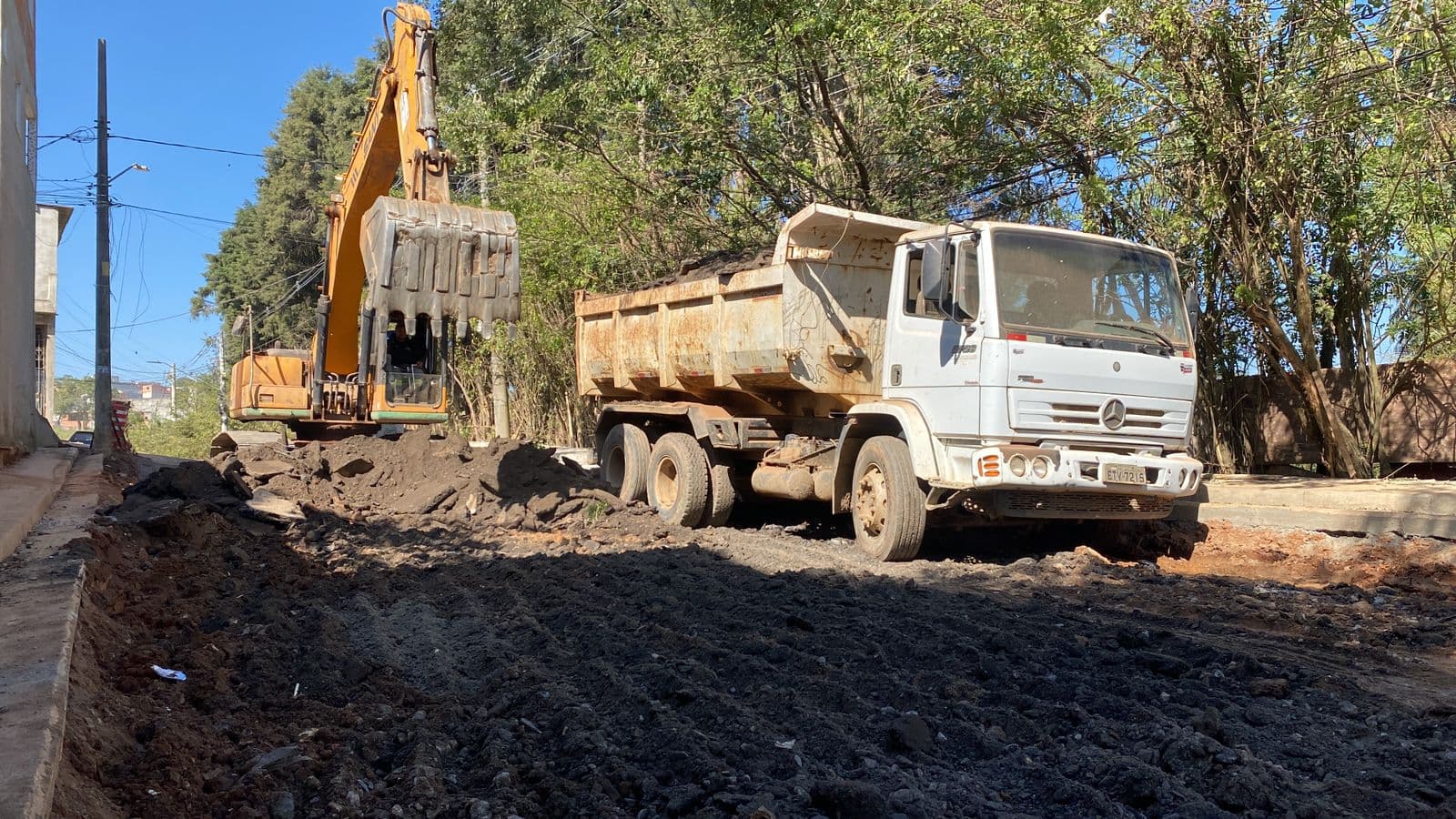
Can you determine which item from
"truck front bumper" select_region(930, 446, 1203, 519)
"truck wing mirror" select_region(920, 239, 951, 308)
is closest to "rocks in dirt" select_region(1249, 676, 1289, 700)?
"truck front bumper" select_region(930, 446, 1203, 519)

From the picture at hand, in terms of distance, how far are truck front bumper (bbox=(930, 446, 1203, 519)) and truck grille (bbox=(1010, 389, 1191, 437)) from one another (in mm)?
173

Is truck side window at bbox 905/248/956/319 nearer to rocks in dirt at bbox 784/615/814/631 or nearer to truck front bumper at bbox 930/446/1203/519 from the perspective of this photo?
truck front bumper at bbox 930/446/1203/519

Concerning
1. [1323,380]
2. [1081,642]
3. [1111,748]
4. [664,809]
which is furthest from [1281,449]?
[664,809]

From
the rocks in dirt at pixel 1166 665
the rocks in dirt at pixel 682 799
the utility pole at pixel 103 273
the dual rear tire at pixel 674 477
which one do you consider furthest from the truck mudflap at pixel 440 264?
the utility pole at pixel 103 273

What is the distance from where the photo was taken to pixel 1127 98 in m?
9.94

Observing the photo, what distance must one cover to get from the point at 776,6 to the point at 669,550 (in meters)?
6.13

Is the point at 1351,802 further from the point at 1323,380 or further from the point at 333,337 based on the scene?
the point at 333,337

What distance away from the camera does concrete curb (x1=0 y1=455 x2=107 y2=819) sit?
2.54m

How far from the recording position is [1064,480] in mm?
7211

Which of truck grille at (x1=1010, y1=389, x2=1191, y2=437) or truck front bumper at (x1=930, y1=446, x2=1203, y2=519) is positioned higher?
truck grille at (x1=1010, y1=389, x2=1191, y2=437)

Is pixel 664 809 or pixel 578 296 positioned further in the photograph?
pixel 578 296

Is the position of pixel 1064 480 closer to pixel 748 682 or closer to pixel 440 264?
pixel 748 682

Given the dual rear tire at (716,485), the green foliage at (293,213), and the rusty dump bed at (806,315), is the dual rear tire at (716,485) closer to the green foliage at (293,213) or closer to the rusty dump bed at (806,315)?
the rusty dump bed at (806,315)

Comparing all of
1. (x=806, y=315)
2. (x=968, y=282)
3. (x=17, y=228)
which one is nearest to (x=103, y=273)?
(x=17, y=228)
